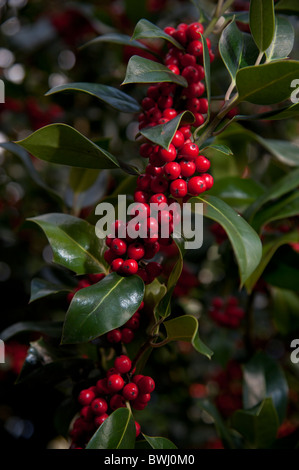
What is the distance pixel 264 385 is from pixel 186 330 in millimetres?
527

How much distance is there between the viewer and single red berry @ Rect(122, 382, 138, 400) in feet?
1.94

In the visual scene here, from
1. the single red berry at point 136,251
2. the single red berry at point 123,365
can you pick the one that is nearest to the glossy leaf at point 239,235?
the single red berry at point 136,251

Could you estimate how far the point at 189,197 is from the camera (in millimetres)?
635

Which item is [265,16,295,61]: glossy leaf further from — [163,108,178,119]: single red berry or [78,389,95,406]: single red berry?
[78,389,95,406]: single red berry

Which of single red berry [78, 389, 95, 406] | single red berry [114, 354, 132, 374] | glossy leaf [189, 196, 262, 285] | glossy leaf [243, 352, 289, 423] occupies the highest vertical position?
glossy leaf [189, 196, 262, 285]

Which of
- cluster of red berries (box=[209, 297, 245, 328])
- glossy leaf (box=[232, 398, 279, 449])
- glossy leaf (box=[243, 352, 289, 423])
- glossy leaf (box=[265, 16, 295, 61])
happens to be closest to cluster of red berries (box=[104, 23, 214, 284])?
glossy leaf (box=[265, 16, 295, 61])

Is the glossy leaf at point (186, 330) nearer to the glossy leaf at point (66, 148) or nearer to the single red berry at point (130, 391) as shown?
the single red berry at point (130, 391)

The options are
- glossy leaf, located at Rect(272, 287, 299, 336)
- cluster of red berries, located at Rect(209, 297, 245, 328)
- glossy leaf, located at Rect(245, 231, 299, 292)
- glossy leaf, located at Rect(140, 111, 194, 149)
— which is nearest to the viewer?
glossy leaf, located at Rect(140, 111, 194, 149)

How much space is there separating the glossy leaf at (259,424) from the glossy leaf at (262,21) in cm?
64

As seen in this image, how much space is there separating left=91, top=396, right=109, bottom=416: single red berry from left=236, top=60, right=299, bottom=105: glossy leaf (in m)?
0.49
